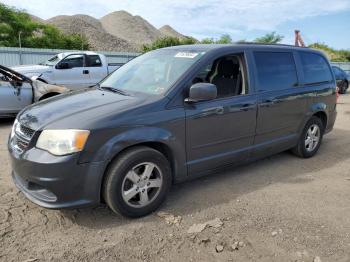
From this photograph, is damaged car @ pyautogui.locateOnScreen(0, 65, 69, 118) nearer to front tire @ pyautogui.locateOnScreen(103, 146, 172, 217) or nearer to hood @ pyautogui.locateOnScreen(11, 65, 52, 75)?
hood @ pyautogui.locateOnScreen(11, 65, 52, 75)

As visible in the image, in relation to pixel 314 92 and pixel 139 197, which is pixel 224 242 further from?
pixel 314 92

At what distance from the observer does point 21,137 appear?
3654mm

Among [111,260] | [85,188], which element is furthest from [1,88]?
[111,260]

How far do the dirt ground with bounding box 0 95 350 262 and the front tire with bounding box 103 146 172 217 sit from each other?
0.52 feet

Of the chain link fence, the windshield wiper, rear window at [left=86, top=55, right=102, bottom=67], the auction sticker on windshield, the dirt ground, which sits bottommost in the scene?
the dirt ground

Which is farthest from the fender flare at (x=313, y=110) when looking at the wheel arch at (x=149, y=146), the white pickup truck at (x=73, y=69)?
the white pickup truck at (x=73, y=69)

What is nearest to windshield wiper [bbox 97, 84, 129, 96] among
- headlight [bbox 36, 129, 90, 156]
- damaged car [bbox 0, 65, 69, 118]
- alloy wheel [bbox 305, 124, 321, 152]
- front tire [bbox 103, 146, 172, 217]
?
front tire [bbox 103, 146, 172, 217]

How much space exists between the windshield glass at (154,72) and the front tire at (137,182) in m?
0.78

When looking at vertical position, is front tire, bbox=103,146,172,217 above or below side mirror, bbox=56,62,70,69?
below

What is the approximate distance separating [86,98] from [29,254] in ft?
5.75

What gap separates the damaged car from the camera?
8164 mm

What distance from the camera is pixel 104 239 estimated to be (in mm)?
3367

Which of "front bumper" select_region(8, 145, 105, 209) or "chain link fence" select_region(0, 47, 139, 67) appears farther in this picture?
"chain link fence" select_region(0, 47, 139, 67)

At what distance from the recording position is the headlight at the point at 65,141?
10.8 feet
